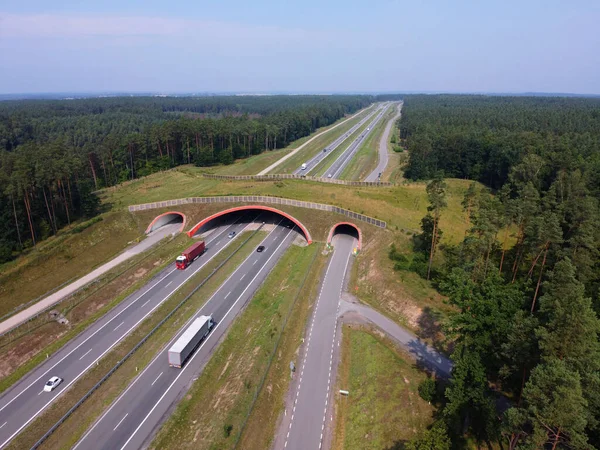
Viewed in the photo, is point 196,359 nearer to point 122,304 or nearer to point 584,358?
point 122,304

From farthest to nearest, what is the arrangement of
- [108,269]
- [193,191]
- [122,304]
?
[193,191] → [108,269] → [122,304]

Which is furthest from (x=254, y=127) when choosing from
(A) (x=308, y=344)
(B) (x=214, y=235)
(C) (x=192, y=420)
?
(C) (x=192, y=420)

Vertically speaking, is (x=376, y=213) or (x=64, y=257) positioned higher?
(x=376, y=213)

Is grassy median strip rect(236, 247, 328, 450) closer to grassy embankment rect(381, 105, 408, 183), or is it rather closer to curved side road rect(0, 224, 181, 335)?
curved side road rect(0, 224, 181, 335)

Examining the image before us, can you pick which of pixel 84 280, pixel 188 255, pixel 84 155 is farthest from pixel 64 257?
pixel 84 155

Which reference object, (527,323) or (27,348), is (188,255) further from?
(527,323)

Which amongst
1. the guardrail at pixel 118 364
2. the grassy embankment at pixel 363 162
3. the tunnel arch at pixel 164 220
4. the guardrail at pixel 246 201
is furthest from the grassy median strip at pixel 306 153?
the guardrail at pixel 118 364

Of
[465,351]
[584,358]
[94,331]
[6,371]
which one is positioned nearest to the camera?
[584,358]

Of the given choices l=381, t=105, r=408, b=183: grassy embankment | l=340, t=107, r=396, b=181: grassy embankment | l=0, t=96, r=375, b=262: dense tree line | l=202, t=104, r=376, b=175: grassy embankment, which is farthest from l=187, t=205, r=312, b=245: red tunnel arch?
l=381, t=105, r=408, b=183: grassy embankment
